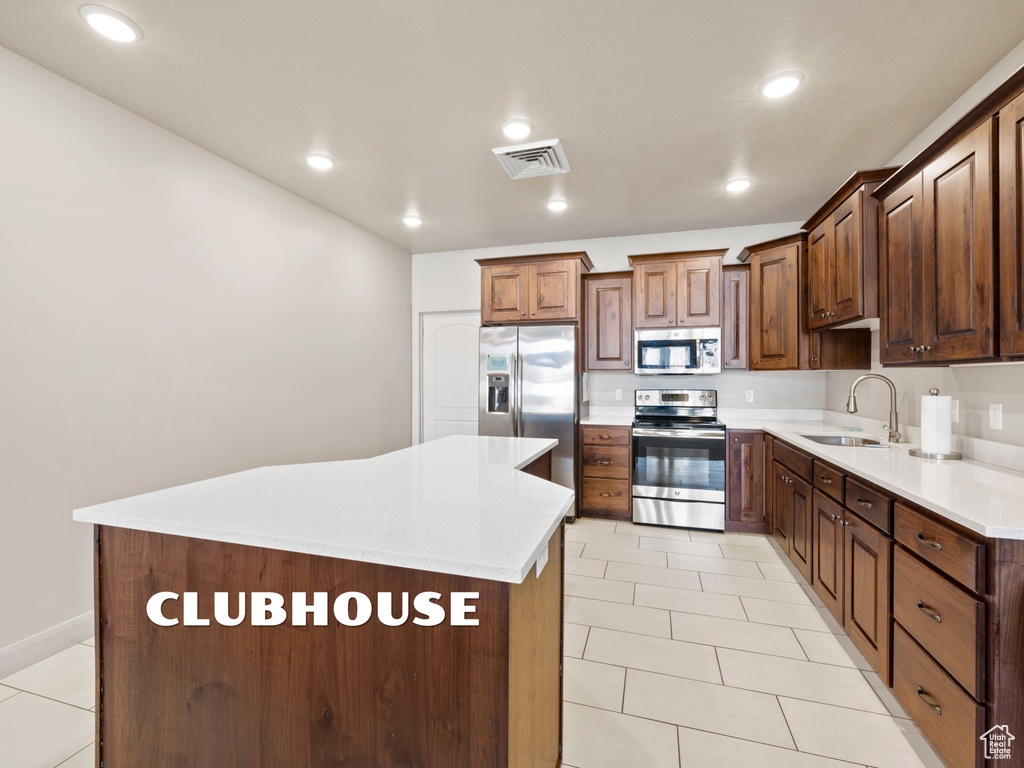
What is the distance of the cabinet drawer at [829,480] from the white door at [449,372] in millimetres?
3309

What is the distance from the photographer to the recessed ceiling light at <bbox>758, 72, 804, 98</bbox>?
212 cm

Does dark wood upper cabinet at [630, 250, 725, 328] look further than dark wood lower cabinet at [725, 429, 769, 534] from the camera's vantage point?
Yes

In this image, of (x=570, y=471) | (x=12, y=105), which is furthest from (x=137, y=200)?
(x=570, y=471)

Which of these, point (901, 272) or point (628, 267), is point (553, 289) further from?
point (901, 272)

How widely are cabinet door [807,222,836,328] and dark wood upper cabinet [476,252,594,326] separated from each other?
174 cm

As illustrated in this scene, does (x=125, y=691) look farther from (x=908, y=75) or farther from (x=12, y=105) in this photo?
(x=908, y=75)

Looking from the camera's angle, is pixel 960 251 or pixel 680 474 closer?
pixel 960 251

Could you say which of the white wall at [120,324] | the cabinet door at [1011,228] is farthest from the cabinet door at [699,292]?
the white wall at [120,324]

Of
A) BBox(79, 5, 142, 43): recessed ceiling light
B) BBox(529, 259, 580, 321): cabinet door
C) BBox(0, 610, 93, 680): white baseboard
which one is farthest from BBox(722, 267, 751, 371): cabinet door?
BBox(0, 610, 93, 680): white baseboard

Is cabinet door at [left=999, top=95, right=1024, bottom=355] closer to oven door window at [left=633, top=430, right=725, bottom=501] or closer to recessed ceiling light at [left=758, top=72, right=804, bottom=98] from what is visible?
recessed ceiling light at [left=758, top=72, right=804, bottom=98]

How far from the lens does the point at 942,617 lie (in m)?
1.47

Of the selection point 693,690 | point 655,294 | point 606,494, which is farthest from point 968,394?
point 606,494

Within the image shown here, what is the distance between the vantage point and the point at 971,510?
4.52ft

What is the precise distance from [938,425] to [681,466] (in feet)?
6.05
